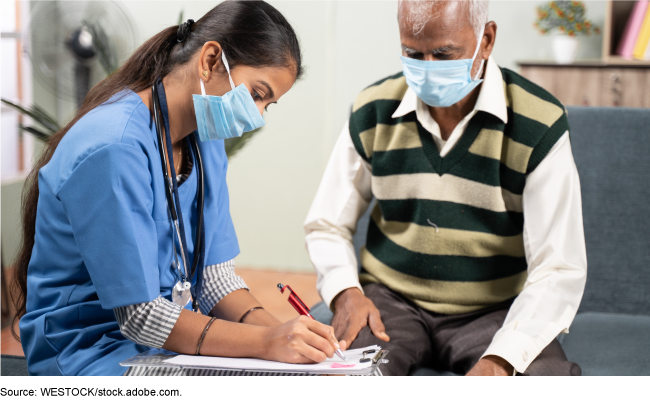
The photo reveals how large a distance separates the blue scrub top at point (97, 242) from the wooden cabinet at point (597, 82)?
244 cm

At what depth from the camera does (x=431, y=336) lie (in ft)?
4.53

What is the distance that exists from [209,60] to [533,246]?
0.81 metres

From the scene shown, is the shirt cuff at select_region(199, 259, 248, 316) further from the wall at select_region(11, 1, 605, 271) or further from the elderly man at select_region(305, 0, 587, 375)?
the wall at select_region(11, 1, 605, 271)

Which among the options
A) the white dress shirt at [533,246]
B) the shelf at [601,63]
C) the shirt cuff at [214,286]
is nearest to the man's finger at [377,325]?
the white dress shirt at [533,246]

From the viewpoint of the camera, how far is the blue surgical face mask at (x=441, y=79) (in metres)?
1.31

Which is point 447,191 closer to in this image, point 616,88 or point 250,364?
point 250,364

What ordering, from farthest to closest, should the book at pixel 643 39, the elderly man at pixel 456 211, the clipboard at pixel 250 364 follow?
the book at pixel 643 39, the elderly man at pixel 456 211, the clipboard at pixel 250 364

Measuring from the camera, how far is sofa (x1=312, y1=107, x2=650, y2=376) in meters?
1.54

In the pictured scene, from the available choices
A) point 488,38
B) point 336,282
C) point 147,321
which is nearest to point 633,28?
point 488,38

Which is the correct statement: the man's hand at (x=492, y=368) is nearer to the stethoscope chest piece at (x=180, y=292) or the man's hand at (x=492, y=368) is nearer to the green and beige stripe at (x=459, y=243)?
the green and beige stripe at (x=459, y=243)

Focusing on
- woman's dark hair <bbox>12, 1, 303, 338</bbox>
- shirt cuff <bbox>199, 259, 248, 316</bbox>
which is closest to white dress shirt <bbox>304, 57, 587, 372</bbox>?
shirt cuff <bbox>199, 259, 248, 316</bbox>

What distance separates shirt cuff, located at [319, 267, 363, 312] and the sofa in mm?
105

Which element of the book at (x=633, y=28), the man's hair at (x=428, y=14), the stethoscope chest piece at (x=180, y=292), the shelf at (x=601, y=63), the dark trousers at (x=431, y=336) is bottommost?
the dark trousers at (x=431, y=336)

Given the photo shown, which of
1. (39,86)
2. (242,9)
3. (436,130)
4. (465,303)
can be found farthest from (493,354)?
(39,86)
